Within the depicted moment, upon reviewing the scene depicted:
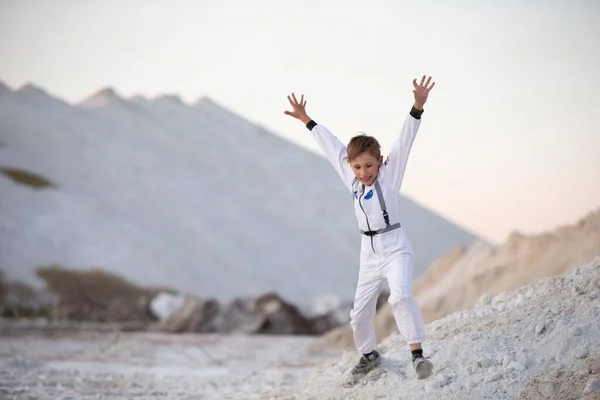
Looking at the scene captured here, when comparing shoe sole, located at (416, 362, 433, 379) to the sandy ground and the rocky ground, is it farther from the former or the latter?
the sandy ground

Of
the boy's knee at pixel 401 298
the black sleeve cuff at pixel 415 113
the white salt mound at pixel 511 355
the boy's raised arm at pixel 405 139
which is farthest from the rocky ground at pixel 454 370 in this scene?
the black sleeve cuff at pixel 415 113

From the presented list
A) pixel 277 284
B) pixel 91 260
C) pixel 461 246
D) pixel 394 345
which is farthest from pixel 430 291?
pixel 277 284

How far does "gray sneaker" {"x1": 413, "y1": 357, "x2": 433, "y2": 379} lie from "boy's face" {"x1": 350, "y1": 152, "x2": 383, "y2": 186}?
1.02 metres

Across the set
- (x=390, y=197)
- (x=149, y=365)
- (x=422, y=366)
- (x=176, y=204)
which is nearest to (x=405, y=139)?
(x=390, y=197)

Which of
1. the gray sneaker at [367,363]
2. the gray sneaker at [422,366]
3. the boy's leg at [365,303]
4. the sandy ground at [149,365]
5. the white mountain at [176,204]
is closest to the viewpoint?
the gray sneaker at [422,366]

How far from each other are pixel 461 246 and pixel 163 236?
65.8 feet

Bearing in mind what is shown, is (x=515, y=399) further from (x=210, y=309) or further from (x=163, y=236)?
(x=163, y=236)

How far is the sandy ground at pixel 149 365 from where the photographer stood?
672cm

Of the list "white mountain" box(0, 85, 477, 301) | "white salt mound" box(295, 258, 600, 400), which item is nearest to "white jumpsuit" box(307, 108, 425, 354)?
"white salt mound" box(295, 258, 600, 400)

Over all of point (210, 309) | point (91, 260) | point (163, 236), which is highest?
point (163, 236)

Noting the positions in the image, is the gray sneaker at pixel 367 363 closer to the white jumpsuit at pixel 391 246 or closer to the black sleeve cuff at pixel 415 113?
the white jumpsuit at pixel 391 246

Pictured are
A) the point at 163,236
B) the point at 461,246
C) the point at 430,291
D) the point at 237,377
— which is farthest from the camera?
the point at 163,236

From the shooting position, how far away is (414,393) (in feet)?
14.1

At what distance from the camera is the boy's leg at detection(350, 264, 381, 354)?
4.52 meters
